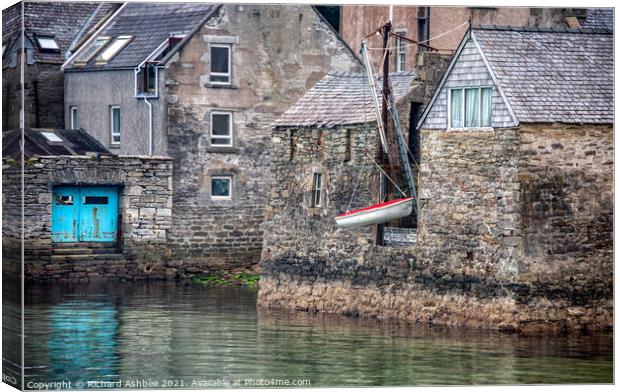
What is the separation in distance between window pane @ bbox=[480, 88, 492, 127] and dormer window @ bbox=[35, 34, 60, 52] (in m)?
9.08

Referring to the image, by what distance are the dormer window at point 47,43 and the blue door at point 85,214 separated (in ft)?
10.2

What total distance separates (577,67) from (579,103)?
0.65 meters

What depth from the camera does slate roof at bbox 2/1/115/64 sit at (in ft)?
110

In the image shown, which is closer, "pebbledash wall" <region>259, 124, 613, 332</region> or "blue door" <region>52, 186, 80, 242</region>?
"pebbledash wall" <region>259, 124, 613, 332</region>

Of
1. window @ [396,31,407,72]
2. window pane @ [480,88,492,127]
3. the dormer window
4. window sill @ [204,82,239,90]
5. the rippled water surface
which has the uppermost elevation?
the dormer window

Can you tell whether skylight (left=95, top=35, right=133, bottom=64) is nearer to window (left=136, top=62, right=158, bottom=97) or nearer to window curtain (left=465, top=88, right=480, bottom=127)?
window (left=136, top=62, right=158, bottom=97)

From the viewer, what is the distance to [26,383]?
26.4m

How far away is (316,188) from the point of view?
34.7m

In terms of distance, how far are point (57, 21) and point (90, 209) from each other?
12.4 feet

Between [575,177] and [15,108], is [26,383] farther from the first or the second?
[575,177]

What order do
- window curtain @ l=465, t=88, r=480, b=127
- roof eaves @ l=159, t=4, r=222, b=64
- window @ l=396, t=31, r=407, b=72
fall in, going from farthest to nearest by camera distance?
roof eaves @ l=159, t=4, r=222, b=64 < window @ l=396, t=31, r=407, b=72 < window curtain @ l=465, t=88, r=480, b=127

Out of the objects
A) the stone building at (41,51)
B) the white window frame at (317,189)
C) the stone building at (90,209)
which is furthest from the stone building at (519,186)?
the stone building at (90,209)

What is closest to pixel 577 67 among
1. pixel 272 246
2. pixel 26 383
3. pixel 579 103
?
pixel 579 103

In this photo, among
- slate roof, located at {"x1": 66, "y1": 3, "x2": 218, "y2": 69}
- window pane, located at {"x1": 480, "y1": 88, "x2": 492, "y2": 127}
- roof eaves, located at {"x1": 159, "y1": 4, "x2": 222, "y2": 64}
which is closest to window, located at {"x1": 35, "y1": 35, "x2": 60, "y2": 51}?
slate roof, located at {"x1": 66, "y1": 3, "x2": 218, "y2": 69}
